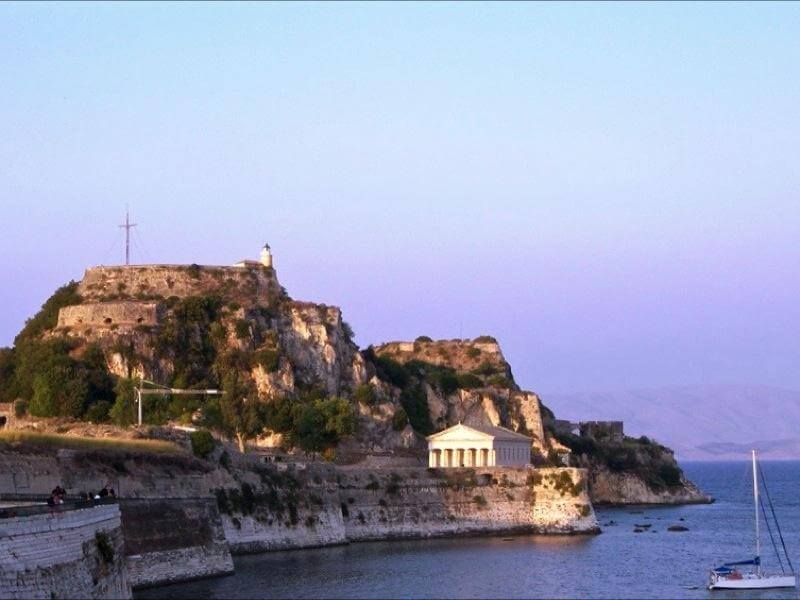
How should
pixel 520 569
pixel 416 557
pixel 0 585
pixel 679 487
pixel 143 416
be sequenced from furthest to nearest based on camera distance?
pixel 679 487 < pixel 143 416 < pixel 416 557 < pixel 520 569 < pixel 0 585

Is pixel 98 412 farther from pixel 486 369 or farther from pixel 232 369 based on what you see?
pixel 486 369

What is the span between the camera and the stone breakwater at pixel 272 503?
196ft

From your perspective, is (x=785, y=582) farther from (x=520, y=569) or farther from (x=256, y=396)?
(x=256, y=396)

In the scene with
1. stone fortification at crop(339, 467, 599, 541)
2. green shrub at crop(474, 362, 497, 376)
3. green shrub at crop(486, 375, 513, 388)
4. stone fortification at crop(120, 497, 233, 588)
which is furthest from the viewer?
green shrub at crop(474, 362, 497, 376)

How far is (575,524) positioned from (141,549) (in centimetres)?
4024

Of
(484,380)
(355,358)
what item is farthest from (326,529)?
(484,380)

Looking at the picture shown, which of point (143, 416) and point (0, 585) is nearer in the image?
point (0, 585)

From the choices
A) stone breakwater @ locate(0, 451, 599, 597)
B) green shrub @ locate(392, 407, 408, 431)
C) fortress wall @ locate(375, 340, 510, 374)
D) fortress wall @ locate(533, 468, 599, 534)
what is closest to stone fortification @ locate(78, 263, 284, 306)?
green shrub @ locate(392, 407, 408, 431)

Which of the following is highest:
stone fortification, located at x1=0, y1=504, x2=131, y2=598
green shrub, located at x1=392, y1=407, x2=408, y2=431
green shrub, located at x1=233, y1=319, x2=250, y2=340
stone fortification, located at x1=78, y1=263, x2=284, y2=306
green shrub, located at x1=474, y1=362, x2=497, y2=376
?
stone fortification, located at x1=78, y1=263, x2=284, y2=306

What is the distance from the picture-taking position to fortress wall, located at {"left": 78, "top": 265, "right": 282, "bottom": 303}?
116062 millimetres

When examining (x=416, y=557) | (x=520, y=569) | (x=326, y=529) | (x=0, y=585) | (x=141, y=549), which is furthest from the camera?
(x=326, y=529)

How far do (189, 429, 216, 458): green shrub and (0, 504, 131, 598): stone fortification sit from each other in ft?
69.6

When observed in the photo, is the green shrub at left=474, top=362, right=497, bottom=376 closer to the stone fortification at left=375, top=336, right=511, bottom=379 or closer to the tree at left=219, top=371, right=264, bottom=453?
the stone fortification at left=375, top=336, right=511, bottom=379

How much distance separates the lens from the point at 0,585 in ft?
133
